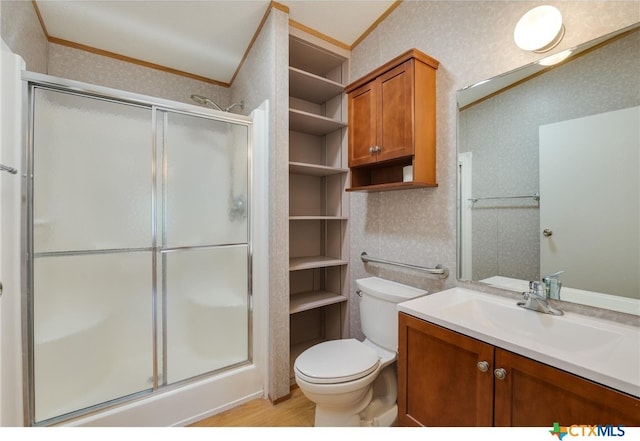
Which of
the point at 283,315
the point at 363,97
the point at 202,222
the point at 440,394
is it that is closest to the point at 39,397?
the point at 202,222

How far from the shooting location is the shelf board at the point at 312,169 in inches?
72.7

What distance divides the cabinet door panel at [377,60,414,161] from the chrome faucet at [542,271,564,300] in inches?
33.0

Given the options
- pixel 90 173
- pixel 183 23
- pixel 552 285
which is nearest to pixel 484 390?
pixel 552 285

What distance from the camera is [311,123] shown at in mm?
2016

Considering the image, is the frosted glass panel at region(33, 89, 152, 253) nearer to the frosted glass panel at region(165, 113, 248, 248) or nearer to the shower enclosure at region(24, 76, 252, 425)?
the shower enclosure at region(24, 76, 252, 425)

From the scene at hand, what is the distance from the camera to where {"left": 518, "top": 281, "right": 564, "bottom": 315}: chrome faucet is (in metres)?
1.05

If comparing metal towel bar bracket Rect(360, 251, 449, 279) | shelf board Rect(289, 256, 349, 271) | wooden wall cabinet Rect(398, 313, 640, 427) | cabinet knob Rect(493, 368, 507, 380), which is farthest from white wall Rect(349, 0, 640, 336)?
cabinet knob Rect(493, 368, 507, 380)

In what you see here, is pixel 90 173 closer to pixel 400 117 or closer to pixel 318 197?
pixel 318 197

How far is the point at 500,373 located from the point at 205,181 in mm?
1730

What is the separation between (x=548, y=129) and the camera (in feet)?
3.71

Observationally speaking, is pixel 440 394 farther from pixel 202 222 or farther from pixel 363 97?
pixel 363 97

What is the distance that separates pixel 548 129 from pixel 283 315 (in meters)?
1.70

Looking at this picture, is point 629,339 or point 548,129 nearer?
point 629,339

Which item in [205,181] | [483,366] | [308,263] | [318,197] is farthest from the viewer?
[318,197]
